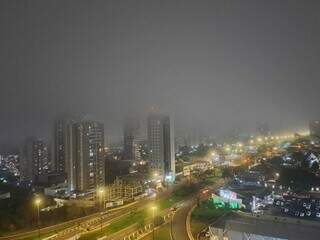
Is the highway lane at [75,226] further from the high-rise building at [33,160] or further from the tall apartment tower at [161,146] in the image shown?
the high-rise building at [33,160]

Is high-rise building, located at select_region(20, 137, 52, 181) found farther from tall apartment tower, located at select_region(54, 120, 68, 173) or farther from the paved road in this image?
the paved road

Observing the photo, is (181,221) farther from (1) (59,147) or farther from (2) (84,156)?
(1) (59,147)

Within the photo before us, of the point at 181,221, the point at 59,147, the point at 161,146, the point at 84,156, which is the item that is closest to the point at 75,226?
the point at 181,221

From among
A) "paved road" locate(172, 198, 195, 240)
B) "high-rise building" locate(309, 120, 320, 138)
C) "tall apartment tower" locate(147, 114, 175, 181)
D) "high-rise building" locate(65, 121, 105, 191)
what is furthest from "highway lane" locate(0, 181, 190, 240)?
"high-rise building" locate(309, 120, 320, 138)

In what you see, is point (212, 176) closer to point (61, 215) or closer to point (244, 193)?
point (244, 193)

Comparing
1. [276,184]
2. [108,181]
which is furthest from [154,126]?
[276,184]

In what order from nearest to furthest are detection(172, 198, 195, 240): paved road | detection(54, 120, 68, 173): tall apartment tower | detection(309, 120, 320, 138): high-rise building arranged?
1. detection(172, 198, 195, 240): paved road
2. detection(54, 120, 68, 173): tall apartment tower
3. detection(309, 120, 320, 138): high-rise building

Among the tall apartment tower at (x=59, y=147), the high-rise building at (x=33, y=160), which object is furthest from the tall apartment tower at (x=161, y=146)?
the high-rise building at (x=33, y=160)

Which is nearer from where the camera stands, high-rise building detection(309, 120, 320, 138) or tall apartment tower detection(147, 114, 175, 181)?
tall apartment tower detection(147, 114, 175, 181)
